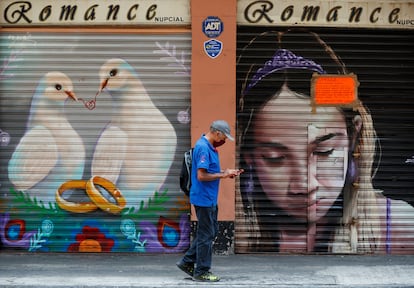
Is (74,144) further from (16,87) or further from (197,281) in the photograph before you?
(197,281)

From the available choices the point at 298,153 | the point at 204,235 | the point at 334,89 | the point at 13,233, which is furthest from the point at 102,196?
the point at 334,89

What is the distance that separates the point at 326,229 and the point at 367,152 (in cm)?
123

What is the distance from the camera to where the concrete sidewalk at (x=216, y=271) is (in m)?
7.55

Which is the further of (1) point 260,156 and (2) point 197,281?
(1) point 260,156

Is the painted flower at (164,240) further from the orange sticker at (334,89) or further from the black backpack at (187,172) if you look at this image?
the orange sticker at (334,89)

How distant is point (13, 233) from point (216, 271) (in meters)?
3.04

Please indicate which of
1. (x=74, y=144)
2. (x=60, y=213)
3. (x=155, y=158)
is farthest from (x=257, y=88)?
(x=60, y=213)

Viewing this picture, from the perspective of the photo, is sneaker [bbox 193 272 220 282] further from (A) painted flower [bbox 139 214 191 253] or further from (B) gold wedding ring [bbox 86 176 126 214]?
(B) gold wedding ring [bbox 86 176 126 214]

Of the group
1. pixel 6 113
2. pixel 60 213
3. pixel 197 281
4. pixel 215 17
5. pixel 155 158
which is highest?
pixel 215 17

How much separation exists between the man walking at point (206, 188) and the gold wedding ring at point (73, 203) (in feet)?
7.40

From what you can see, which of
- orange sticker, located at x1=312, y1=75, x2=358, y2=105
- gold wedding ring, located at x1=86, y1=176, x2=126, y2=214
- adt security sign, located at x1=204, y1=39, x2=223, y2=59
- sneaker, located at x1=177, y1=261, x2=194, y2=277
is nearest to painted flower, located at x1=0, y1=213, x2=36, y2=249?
gold wedding ring, located at x1=86, y1=176, x2=126, y2=214

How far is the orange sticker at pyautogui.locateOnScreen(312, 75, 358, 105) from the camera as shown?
30.1 ft

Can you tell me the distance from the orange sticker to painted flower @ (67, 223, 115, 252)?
3510 mm

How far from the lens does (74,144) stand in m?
9.12
